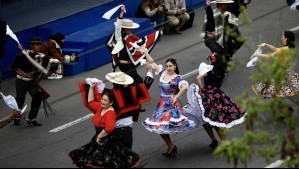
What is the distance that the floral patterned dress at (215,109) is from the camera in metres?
14.1

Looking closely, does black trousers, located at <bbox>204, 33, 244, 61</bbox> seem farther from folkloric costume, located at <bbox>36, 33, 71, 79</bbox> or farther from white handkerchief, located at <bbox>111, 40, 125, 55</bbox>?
folkloric costume, located at <bbox>36, 33, 71, 79</bbox>

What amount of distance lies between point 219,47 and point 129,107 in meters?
4.85

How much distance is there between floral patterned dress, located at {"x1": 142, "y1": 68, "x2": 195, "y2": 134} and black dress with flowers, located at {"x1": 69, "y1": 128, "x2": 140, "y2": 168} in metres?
0.96

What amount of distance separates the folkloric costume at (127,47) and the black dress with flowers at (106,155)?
3.71 meters

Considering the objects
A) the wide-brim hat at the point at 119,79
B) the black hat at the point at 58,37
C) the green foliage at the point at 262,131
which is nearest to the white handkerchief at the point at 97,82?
the wide-brim hat at the point at 119,79

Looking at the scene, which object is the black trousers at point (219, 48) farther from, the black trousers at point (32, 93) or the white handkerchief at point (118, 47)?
the black trousers at point (32, 93)

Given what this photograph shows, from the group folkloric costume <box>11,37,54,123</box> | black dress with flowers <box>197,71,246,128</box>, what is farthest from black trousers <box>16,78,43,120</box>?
black dress with flowers <box>197,71,246,128</box>

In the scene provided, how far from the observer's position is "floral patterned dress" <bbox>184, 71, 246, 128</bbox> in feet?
46.3

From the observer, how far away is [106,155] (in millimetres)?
12883

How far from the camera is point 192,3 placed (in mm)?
23891

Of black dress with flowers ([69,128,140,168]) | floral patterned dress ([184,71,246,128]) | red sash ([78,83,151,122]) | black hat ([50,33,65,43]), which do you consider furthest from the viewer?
black hat ([50,33,65,43])

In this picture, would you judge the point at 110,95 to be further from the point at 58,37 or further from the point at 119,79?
the point at 58,37

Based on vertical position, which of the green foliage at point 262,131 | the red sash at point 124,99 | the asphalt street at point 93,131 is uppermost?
the green foliage at point 262,131

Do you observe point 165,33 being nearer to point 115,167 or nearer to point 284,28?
point 284,28
